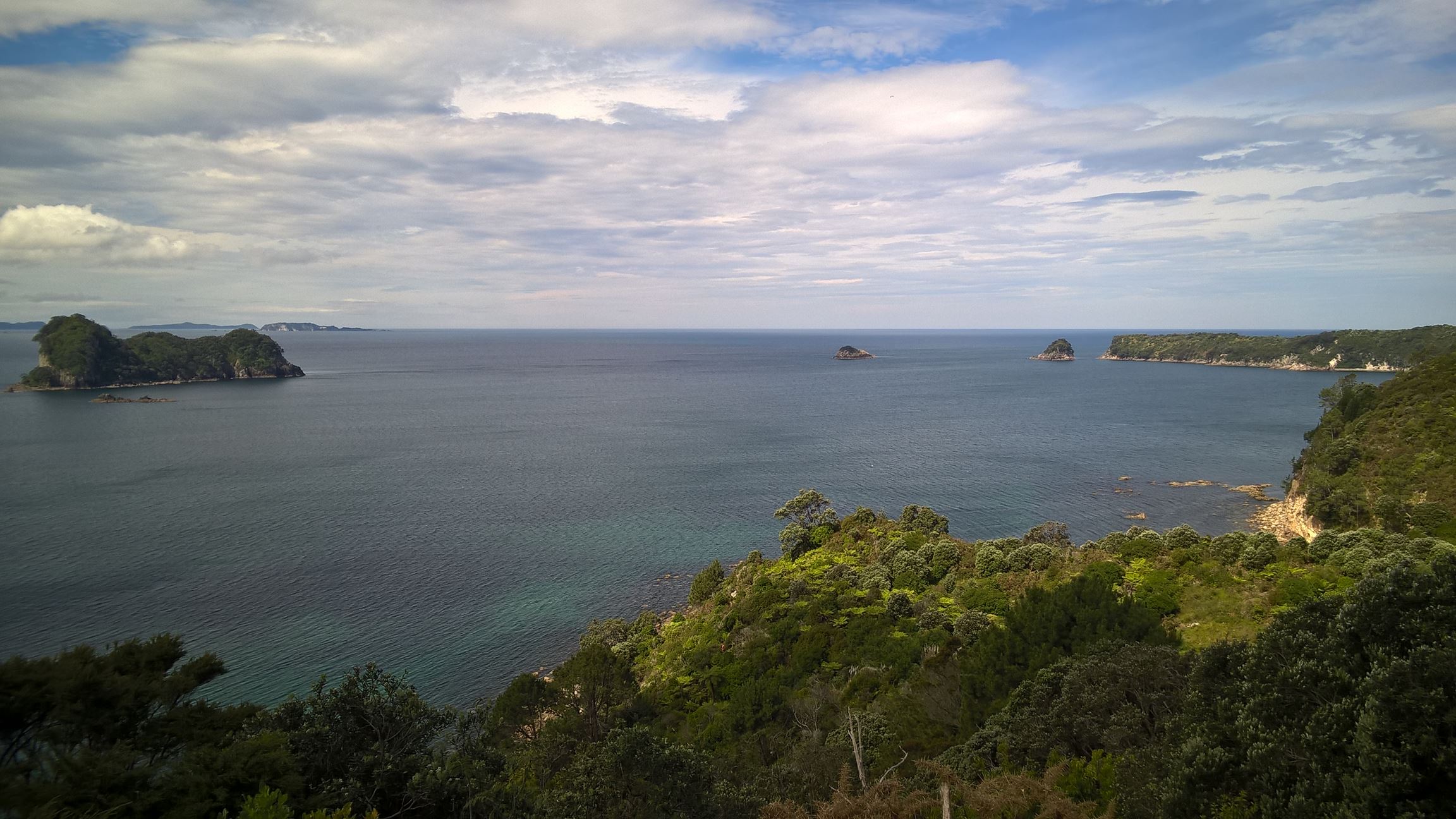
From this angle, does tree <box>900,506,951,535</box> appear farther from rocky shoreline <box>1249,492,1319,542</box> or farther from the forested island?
rocky shoreline <box>1249,492,1319,542</box>

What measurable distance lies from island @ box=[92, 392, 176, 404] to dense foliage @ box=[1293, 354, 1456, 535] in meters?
165

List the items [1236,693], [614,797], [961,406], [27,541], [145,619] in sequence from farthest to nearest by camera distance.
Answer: [961,406] → [27,541] → [145,619] → [614,797] → [1236,693]

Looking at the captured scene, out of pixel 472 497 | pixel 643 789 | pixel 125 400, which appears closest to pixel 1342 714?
pixel 643 789

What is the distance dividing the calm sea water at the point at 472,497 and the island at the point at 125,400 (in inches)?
124

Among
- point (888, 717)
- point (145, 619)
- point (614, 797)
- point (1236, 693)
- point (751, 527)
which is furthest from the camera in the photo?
point (751, 527)

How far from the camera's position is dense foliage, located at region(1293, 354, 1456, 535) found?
3875 centimetres

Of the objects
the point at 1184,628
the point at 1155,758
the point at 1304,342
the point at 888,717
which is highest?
the point at 1304,342

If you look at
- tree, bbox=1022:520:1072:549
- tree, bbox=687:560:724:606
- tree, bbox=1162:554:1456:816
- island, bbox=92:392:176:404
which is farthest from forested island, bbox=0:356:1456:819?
island, bbox=92:392:176:404

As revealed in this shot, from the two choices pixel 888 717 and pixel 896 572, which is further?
pixel 896 572

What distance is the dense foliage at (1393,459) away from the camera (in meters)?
38.8

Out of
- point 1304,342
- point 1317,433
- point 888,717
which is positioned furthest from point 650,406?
point 1304,342

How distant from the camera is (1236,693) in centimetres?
1229

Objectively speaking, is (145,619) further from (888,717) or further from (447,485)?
(888,717)

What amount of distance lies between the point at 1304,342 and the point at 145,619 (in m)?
259
